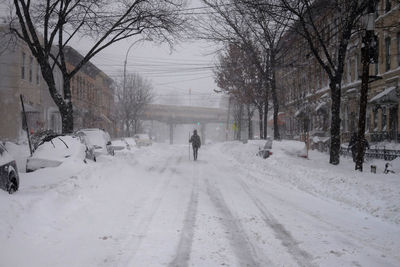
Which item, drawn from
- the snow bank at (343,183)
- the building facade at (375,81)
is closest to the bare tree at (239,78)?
the building facade at (375,81)

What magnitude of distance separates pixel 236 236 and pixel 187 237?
32.3 inches

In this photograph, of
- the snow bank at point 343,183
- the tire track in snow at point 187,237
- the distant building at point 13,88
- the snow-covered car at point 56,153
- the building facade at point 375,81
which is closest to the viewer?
the tire track in snow at point 187,237

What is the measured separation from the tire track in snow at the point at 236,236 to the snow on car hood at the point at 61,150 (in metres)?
4.95

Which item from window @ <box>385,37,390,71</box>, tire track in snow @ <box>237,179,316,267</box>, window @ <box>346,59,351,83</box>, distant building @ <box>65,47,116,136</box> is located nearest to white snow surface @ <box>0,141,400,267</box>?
tire track in snow @ <box>237,179,316,267</box>

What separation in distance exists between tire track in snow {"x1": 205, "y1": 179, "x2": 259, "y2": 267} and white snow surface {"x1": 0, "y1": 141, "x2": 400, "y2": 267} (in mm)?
15

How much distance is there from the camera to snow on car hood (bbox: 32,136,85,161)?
1070 cm

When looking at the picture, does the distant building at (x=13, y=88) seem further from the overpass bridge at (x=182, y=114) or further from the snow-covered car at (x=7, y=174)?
the overpass bridge at (x=182, y=114)

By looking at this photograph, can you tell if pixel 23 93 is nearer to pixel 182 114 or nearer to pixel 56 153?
pixel 56 153

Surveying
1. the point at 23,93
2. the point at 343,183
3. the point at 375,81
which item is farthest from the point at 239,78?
the point at 343,183

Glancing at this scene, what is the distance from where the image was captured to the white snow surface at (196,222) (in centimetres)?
490

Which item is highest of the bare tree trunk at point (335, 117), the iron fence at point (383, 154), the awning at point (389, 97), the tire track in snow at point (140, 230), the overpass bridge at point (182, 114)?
the overpass bridge at point (182, 114)

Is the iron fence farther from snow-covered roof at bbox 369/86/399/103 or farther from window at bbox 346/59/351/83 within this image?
window at bbox 346/59/351/83

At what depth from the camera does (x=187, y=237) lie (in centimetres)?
573

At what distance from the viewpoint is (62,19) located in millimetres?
15617
